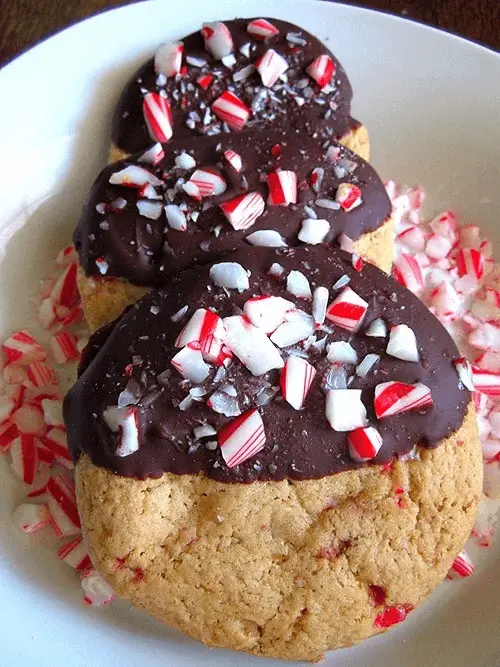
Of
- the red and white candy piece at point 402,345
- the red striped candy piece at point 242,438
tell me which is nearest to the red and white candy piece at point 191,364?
the red striped candy piece at point 242,438

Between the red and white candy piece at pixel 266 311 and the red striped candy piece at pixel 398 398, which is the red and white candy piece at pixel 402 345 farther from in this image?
the red and white candy piece at pixel 266 311

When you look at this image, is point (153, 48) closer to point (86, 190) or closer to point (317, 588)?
point (86, 190)

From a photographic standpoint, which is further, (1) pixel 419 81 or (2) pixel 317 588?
(1) pixel 419 81

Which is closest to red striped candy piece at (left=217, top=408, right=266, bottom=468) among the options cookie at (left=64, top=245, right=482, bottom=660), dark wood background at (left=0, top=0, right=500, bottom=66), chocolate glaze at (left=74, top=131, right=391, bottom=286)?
cookie at (left=64, top=245, right=482, bottom=660)

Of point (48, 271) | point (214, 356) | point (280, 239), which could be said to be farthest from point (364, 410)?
point (48, 271)

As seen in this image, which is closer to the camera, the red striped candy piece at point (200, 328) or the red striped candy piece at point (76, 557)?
the red striped candy piece at point (200, 328)
